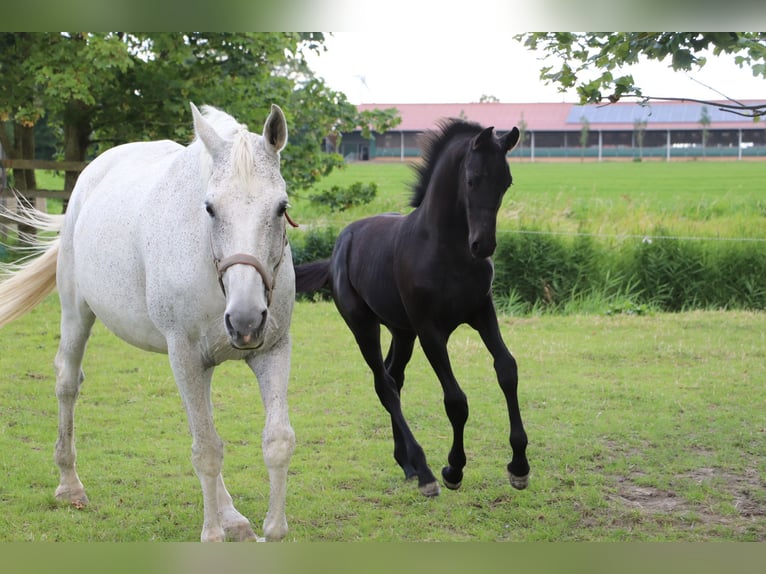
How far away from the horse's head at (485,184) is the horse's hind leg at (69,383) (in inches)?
72.2

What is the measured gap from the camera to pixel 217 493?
3.38 m

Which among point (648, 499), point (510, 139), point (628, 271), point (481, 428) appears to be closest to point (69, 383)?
point (510, 139)

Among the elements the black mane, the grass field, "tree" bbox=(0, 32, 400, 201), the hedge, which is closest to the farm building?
the grass field

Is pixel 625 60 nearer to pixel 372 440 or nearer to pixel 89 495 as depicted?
pixel 372 440

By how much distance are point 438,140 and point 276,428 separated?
1573 mm

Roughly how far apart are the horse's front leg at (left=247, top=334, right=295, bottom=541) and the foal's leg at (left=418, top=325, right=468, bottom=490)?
0.82 metres

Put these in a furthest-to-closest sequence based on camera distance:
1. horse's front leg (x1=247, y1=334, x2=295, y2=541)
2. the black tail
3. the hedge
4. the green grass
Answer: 1. the hedge
2. the black tail
3. the green grass
4. horse's front leg (x1=247, y1=334, x2=295, y2=541)

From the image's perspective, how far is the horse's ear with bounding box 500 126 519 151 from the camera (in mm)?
3336

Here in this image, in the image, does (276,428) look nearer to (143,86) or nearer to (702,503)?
(702,503)

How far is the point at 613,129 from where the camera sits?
7289 mm

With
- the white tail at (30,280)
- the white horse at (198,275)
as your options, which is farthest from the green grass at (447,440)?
the white tail at (30,280)

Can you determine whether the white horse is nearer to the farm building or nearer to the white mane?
the white mane

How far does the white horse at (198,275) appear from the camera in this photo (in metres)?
2.71

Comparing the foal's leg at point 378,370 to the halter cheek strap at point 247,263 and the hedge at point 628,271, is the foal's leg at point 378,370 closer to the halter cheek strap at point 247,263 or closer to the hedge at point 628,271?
the halter cheek strap at point 247,263
